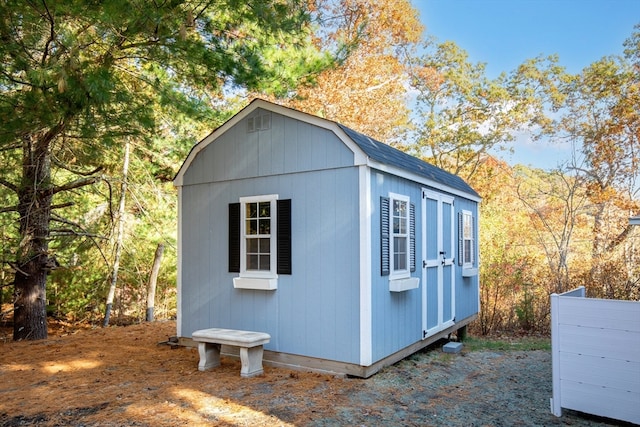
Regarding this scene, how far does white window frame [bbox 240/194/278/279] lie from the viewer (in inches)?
220

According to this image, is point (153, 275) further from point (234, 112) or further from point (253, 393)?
point (253, 393)

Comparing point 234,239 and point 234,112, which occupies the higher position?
point 234,112

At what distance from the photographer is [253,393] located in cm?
448

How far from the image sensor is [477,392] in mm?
4816

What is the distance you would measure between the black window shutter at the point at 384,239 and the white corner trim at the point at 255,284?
4.42 feet

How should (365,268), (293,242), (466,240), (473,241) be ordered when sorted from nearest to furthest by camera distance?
(365,268), (293,242), (466,240), (473,241)

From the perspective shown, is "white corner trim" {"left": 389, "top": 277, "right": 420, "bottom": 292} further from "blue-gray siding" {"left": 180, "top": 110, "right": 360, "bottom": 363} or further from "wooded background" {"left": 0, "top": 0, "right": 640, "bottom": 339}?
"wooded background" {"left": 0, "top": 0, "right": 640, "bottom": 339}

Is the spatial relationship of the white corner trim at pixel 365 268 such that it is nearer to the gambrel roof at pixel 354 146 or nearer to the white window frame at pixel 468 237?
the gambrel roof at pixel 354 146

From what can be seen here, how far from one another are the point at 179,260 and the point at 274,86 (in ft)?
9.51

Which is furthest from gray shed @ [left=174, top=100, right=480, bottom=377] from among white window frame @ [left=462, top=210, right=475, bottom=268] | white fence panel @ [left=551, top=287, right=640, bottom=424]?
white fence panel @ [left=551, top=287, right=640, bottom=424]

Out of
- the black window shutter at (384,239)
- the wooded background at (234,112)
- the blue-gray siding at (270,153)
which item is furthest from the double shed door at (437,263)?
the wooded background at (234,112)

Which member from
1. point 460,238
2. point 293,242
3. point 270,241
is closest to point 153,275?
point 270,241

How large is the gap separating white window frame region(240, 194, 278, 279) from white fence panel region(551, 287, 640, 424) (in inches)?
123

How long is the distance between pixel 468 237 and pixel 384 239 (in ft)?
13.0
